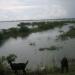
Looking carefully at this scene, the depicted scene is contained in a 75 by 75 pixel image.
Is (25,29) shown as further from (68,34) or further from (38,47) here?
(68,34)

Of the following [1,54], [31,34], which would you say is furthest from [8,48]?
[31,34]

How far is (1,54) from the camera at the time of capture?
3.47 meters

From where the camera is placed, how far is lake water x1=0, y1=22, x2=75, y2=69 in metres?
3.45

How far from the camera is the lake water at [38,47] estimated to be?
3.45 meters

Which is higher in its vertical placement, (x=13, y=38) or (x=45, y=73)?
(x=13, y=38)

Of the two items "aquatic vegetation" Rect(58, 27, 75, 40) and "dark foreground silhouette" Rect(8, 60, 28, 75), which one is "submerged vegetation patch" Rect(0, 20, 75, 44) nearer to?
"aquatic vegetation" Rect(58, 27, 75, 40)

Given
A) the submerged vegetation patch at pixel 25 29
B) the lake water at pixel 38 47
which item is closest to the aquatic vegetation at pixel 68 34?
the lake water at pixel 38 47

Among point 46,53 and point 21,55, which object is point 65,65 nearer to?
point 46,53

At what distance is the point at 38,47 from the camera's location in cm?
354

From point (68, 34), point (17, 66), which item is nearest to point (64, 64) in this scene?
point (68, 34)

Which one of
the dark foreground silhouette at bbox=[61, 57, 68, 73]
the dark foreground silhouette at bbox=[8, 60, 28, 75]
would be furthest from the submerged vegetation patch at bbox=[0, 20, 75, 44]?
the dark foreground silhouette at bbox=[61, 57, 68, 73]

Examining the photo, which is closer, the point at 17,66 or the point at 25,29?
the point at 17,66

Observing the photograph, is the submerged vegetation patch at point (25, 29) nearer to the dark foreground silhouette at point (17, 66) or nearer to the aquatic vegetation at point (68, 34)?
the aquatic vegetation at point (68, 34)

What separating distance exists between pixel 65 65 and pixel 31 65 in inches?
21.3
